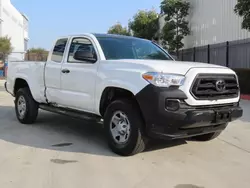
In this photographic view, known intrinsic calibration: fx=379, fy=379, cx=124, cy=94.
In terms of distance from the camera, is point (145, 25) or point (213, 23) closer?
point (213, 23)

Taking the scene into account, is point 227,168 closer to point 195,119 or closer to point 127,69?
point 195,119

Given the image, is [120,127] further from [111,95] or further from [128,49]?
[128,49]

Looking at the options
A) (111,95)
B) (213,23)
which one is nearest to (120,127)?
(111,95)

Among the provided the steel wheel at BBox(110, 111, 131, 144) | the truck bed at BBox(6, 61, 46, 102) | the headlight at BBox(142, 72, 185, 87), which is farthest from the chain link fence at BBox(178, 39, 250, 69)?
the headlight at BBox(142, 72, 185, 87)

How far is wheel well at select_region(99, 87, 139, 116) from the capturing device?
615 centimetres

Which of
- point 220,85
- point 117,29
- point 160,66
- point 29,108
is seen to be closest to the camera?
point 160,66

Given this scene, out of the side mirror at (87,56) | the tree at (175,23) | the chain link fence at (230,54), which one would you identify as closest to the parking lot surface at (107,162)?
the side mirror at (87,56)

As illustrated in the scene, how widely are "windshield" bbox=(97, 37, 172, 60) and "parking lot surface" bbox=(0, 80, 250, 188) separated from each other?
5.34 ft

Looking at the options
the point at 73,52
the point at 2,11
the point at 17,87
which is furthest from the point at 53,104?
the point at 2,11

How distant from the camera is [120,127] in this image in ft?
20.1

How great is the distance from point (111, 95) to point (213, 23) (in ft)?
63.6

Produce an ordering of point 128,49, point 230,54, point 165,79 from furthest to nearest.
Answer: point 230,54 < point 128,49 < point 165,79

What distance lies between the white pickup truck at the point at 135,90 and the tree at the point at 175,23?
Answer: 22363mm

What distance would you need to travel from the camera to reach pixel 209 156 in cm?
618
